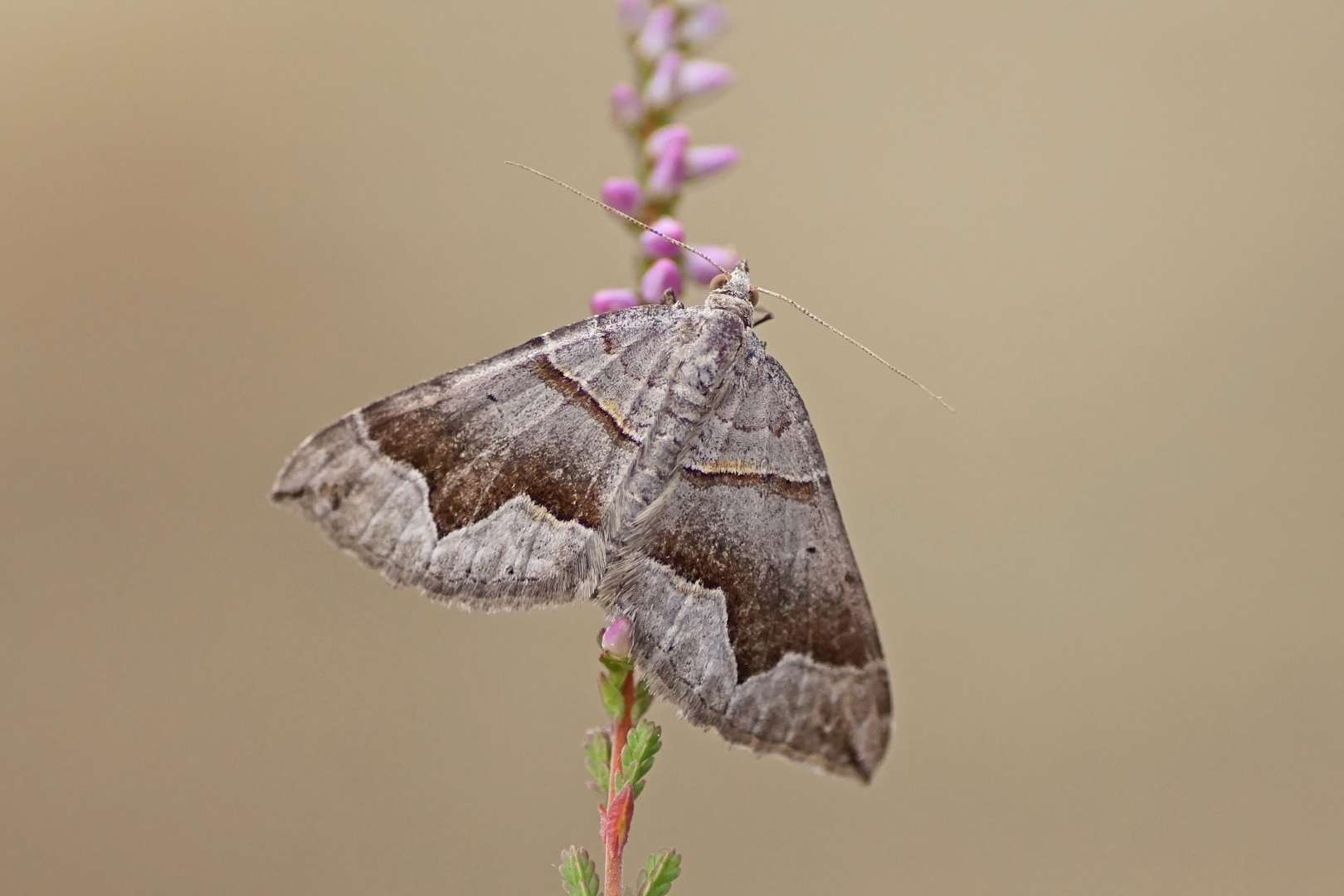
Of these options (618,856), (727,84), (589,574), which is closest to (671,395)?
(589,574)

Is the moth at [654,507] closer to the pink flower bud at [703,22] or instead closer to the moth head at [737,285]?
the moth head at [737,285]

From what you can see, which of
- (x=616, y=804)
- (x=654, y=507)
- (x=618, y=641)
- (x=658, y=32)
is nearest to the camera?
(x=616, y=804)

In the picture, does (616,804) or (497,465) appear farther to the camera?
(497,465)

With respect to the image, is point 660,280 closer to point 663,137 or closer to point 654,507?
point 663,137

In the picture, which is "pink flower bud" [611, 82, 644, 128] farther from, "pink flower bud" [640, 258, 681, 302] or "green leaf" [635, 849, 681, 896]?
"green leaf" [635, 849, 681, 896]

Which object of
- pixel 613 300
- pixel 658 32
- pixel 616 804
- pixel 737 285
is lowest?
pixel 616 804

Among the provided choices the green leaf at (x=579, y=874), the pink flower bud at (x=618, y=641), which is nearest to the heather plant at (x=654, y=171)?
the pink flower bud at (x=618, y=641)

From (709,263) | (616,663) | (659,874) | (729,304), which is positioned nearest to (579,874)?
(659,874)
